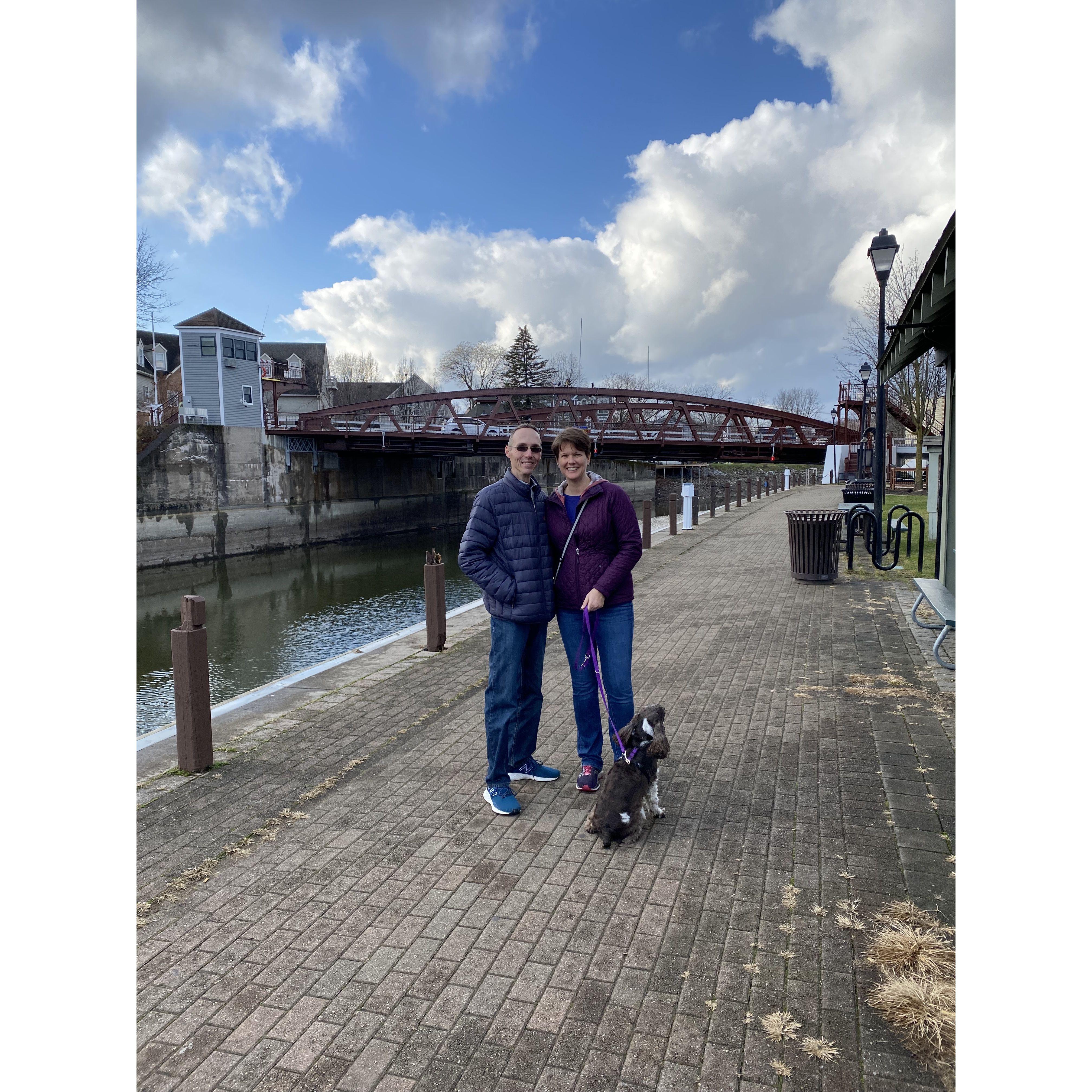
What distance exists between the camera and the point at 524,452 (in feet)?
13.4

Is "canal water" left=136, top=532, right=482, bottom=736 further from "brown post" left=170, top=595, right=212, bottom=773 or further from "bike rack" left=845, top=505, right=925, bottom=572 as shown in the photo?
"bike rack" left=845, top=505, right=925, bottom=572

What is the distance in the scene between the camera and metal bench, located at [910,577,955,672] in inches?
247

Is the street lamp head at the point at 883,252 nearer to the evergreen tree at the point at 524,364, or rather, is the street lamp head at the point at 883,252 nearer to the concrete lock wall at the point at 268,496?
the concrete lock wall at the point at 268,496

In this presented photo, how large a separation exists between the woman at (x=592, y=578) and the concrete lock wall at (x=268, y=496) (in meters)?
24.9

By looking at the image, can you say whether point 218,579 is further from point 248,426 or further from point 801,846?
point 801,846

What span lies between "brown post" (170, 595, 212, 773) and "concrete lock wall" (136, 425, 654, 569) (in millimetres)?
23076

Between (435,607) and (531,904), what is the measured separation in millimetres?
5133

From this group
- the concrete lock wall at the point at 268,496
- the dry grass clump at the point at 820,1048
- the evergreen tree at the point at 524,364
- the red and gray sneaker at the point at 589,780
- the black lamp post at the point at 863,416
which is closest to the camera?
the dry grass clump at the point at 820,1048

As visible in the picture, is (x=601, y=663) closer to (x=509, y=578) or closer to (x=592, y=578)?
(x=592, y=578)

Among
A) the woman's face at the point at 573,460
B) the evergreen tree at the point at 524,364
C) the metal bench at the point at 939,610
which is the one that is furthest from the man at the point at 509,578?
the evergreen tree at the point at 524,364

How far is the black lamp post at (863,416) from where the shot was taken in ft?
84.9

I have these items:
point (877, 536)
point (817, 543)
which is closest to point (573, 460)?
point (817, 543)

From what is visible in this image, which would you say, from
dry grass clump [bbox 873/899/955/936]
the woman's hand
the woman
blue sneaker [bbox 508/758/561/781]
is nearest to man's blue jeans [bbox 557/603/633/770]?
the woman

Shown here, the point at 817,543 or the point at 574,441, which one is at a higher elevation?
the point at 574,441
